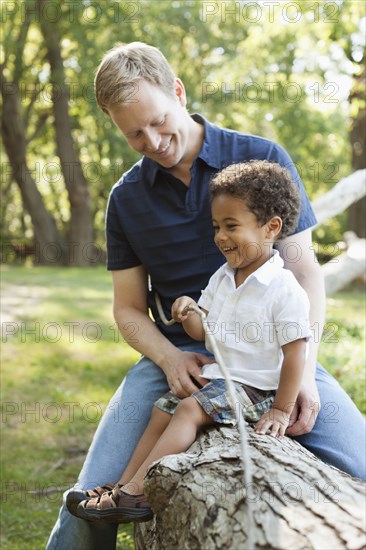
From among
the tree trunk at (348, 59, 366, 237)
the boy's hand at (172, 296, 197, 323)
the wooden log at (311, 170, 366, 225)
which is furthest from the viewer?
the tree trunk at (348, 59, 366, 237)

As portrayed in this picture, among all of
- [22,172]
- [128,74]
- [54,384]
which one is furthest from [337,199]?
[22,172]

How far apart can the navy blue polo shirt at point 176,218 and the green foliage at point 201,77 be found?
24.3 feet

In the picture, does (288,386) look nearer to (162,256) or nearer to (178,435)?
(178,435)

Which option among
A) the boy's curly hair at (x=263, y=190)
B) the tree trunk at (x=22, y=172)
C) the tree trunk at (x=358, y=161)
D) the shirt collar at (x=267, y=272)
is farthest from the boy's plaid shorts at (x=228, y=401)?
the tree trunk at (x=22, y=172)

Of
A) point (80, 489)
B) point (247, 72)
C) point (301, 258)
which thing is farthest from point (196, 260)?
point (247, 72)

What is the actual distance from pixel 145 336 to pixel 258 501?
127cm

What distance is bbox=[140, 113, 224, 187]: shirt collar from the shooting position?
279cm

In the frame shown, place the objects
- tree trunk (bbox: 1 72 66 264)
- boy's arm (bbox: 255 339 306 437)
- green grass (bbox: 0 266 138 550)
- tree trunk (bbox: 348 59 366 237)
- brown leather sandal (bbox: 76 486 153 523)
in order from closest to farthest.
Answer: brown leather sandal (bbox: 76 486 153 523)
boy's arm (bbox: 255 339 306 437)
green grass (bbox: 0 266 138 550)
tree trunk (bbox: 348 59 366 237)
tree trunk (bbox: 1 72 66 264)

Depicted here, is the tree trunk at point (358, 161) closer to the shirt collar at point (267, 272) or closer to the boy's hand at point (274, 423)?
the shirt collar at point (267, 272)

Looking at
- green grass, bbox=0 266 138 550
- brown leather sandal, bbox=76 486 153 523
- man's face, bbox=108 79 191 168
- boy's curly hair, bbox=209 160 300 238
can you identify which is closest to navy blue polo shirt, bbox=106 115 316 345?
man's face, bbox=108 79 191 168

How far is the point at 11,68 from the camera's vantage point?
59.3 ft

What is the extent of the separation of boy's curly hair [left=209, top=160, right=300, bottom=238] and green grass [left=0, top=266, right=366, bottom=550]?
72.3 inches

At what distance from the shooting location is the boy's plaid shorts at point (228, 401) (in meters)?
2.20

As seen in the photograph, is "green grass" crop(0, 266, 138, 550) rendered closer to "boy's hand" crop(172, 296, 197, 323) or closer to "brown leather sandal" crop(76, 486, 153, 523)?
"brown leather sandal" crop(76, 486, 153, 523)
